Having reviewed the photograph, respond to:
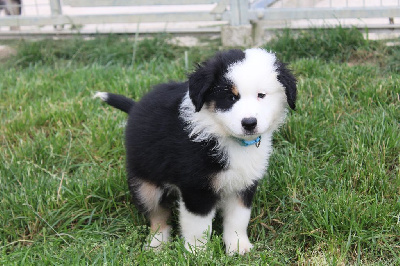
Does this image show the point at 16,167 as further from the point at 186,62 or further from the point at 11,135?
the point at 186,62

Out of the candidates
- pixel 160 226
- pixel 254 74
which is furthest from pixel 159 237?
pixel 254 74

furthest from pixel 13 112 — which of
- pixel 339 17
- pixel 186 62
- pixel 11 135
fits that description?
pixel 339 17

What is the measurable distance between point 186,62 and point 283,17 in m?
1.19

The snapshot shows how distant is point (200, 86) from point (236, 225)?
85cm

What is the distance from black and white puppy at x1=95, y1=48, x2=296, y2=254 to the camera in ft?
8.51

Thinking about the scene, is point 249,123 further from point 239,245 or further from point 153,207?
point 153,207

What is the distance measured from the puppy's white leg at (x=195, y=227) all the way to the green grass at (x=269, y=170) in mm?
59

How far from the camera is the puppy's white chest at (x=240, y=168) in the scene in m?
2.78

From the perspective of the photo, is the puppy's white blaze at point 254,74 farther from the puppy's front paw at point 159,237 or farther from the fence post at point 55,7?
the fence post at point 55,7

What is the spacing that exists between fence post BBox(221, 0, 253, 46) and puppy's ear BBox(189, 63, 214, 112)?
10.3 ft

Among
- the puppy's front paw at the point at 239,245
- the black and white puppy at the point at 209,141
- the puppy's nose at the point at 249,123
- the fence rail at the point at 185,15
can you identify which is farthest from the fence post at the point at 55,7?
the puppy's nose at the point at 249,123

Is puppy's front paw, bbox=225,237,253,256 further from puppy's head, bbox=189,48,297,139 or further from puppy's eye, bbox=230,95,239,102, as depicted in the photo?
puppy's eye, bbox=230,95,239,102

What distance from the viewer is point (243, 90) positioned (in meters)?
2.56

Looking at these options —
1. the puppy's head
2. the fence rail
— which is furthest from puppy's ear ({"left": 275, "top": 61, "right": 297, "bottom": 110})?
the fence rail
